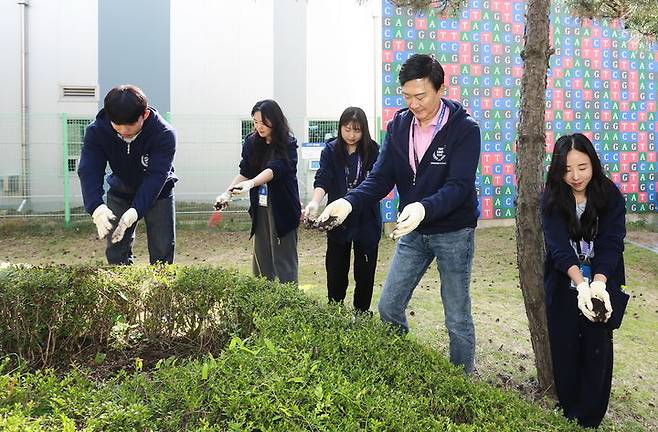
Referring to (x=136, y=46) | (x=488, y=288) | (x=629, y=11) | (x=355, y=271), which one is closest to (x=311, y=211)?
(x=355, y=271)

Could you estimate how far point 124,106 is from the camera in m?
3.09

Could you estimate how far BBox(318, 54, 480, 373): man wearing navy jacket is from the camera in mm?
2555

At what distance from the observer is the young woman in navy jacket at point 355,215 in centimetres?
373

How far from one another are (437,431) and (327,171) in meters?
2.57

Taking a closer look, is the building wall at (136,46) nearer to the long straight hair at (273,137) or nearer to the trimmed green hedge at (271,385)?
the long straight hair at (273,137)

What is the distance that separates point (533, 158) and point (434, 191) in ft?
1.96

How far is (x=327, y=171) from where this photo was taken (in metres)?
3.86

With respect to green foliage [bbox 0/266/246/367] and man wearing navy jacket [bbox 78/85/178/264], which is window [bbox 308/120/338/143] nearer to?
man wearing navy jacket [bbox 78/85/178/264]

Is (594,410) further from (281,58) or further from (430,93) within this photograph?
(281,58)

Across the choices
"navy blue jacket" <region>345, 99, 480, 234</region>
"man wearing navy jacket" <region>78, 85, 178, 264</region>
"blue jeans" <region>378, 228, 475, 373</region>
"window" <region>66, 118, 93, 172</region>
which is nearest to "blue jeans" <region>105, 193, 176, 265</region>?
"man wearing navy jacket" <region>78, 85, 178, 264</region>

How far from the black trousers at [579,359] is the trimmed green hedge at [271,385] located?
2.51ft

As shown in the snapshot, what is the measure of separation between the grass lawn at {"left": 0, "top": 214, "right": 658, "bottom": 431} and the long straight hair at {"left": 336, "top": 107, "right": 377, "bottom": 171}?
0.87m

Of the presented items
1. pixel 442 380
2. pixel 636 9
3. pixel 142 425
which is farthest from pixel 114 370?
pixel 636 9

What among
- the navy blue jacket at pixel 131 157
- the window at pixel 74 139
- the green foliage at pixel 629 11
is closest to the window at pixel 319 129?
the window at pixel 74 139
